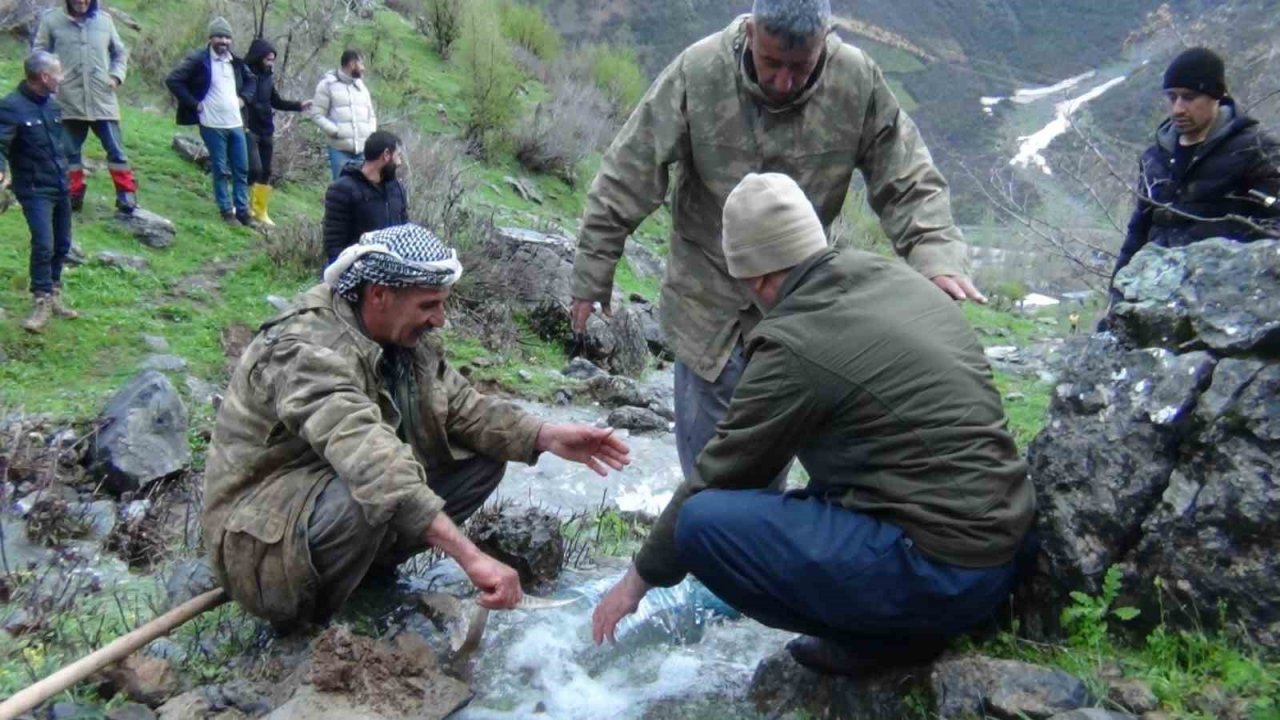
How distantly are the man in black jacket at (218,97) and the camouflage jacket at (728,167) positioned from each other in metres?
6.60

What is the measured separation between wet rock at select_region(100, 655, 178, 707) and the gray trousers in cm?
165

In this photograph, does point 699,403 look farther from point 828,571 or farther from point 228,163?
point 228,163

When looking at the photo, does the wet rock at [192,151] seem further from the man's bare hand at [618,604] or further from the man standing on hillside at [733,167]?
the man's bare hand at [618,604]

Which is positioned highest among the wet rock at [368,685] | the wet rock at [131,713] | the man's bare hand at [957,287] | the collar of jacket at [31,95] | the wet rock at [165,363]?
the man's bare hand at [957,287]

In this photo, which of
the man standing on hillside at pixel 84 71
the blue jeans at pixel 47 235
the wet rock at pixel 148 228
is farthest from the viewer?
the wet rock at pixel 148 228

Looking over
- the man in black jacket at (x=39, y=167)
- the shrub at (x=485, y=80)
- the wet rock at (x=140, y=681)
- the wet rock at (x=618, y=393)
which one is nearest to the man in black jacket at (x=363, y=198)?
the man in black jacket at (x=39, y=167)

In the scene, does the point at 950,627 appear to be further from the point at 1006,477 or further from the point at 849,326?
the point at 849,326

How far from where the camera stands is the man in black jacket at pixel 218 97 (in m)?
9.20

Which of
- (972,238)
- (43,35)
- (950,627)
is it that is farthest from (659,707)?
(972,238)

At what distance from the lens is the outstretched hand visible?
3.53m

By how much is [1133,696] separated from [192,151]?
10.5 m

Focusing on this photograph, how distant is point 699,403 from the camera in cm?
379

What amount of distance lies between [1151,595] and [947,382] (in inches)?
28.2

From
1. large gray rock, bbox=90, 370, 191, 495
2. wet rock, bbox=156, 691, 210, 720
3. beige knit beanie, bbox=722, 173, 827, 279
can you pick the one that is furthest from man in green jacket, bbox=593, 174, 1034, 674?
large gray rock, bbox=90, 370, 191, 495
